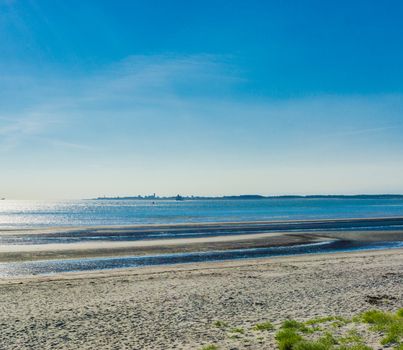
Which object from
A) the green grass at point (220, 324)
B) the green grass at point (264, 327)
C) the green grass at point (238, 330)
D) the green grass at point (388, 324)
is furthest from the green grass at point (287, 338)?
the green grass at point (388, 324)

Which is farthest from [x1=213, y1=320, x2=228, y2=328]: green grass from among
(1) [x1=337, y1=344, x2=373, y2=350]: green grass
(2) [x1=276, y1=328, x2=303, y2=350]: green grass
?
(1) [x1=337, y1=344, x2=373, y2=350]: green grass

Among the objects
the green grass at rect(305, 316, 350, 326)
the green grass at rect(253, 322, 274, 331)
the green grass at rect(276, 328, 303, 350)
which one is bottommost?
the green grass at rect(253, 322, 274, 331)

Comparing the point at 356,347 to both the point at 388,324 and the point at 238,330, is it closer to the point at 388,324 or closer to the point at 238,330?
the point at 388,324

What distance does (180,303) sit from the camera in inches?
675

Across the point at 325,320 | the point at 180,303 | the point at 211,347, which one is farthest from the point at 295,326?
the point at 180,303

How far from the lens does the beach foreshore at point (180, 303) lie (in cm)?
1270

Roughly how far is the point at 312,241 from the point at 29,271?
99.1 ft

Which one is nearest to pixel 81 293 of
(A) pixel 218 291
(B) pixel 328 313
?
(A) pixel 218 291

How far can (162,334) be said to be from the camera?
42.9 ft

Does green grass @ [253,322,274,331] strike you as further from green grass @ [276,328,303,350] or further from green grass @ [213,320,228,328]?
green grass @ [213,320,228,328]

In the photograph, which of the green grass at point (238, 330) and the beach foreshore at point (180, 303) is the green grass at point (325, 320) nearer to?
the beach foreshore at point (180, 303)

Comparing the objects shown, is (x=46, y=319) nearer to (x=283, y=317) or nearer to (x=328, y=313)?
(x=283, y=317)

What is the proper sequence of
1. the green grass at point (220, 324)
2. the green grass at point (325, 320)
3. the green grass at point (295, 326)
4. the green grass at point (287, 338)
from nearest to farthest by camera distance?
the green grass at point (287, 338), the green grass at point (295, 326), the green grass at point (325, 320), the green grass at point (220, 324)

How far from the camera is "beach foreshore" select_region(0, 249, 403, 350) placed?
12703 millimetres
